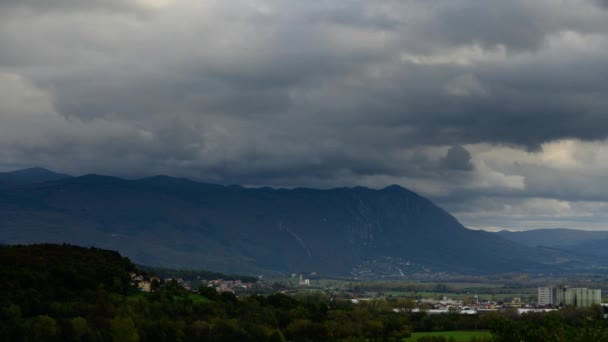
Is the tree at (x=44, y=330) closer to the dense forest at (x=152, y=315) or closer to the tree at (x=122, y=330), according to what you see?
the dense forest at (x=152, y=315)

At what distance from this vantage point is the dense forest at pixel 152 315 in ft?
337

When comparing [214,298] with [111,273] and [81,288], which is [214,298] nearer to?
[111,273]

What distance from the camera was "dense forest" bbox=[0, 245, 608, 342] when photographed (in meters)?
103

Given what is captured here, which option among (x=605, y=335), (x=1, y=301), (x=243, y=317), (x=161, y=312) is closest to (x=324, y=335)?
(x=243, y=317)

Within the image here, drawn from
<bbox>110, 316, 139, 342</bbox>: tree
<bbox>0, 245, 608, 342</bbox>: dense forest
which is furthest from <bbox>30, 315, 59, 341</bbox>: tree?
<bbox>110, 316, 139, 342</bbox>: tree

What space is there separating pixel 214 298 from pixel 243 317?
1821 cm

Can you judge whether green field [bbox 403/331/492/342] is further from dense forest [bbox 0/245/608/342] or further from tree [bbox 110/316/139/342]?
tree [bbox 110/316/139/342]

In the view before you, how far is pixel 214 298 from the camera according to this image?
5881 inches

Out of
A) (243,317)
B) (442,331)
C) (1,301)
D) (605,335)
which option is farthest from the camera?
(442,331)

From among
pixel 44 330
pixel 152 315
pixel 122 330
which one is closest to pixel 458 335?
pixel 152 315

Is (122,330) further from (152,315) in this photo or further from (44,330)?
(152,315)

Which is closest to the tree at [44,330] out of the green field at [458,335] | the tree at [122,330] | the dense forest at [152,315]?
the dense forest at [152,315]

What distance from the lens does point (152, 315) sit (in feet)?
389

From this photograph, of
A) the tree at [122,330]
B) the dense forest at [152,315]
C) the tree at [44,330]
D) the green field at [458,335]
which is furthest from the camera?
the green field at [458,335]
